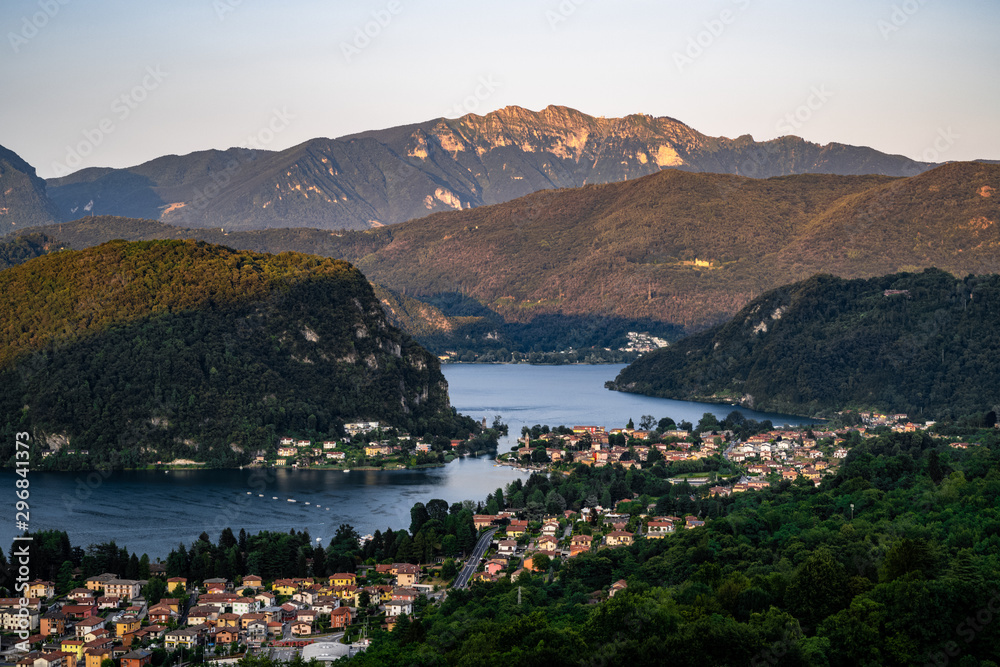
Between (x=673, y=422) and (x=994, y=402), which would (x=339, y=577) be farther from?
(x=994, y=402)

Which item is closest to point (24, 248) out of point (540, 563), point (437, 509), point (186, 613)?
point (437, 509)

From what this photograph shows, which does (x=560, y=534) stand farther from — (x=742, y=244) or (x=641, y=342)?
(x=742, y=244)

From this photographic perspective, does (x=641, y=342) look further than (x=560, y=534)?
Yes

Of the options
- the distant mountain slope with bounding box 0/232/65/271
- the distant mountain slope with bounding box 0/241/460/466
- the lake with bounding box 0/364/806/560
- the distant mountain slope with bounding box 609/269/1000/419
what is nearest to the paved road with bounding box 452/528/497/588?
the lake with bounding box 0/364/806/560

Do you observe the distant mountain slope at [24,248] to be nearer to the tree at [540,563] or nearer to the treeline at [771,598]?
the tree at [540,563]

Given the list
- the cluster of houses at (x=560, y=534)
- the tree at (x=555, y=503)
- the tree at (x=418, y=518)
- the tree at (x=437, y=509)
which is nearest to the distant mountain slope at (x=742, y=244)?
the tree at (x=555, y=503)

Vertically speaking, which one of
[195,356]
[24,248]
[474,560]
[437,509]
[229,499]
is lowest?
[474,560]

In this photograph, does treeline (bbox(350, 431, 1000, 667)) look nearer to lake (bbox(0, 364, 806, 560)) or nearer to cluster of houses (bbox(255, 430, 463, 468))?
lake (bbox(0, 364, 806, 560))
